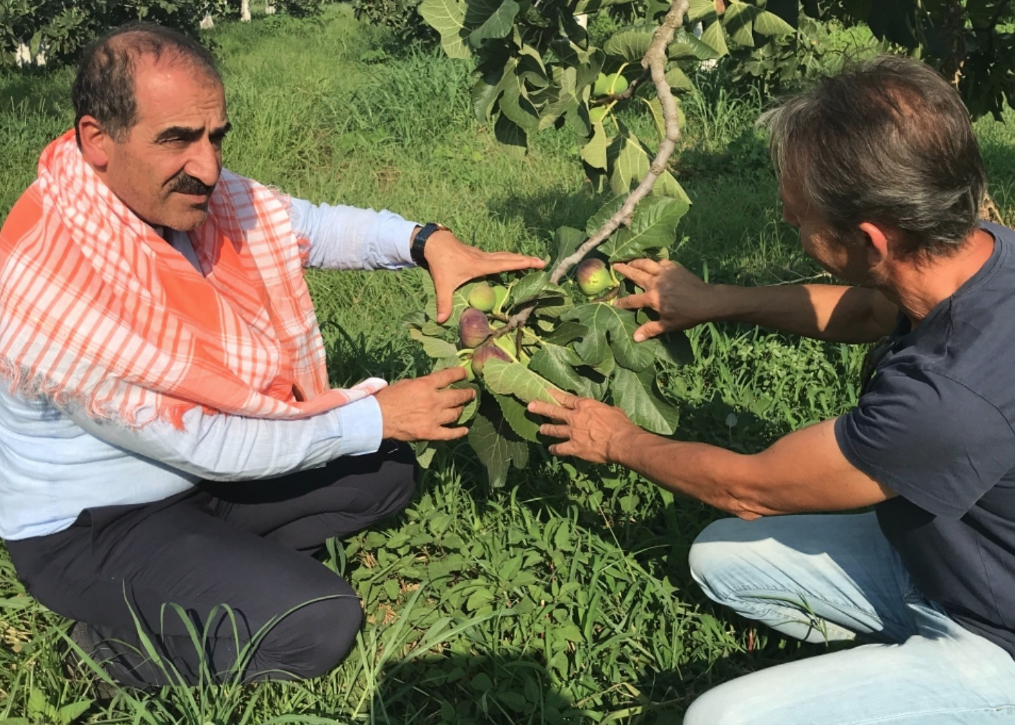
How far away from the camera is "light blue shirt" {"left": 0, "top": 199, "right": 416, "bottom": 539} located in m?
1.80

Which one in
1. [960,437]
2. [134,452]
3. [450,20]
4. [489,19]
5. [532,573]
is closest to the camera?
[960,437]

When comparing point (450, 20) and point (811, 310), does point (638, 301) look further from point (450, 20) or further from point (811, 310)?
point (450, 20)

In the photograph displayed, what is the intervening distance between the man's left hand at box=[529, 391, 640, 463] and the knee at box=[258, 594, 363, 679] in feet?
1.97

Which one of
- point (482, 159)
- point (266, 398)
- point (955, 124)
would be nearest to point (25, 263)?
point (266, 398)

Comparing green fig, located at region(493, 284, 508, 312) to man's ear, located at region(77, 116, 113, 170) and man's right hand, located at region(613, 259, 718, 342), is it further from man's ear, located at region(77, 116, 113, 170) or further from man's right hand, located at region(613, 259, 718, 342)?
man's ear, located at region(77, 116, 113, 170)

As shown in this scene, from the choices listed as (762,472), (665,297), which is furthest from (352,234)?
(762,472)

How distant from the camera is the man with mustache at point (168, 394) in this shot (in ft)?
5.56

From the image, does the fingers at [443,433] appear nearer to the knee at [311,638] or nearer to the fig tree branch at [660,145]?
the fig tree branch at [660,145]

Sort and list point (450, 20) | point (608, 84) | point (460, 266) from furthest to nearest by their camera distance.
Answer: point (460, 266) < point (608, 84) < point (450, 20)

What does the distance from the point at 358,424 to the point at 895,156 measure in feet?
3.92

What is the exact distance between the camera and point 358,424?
1972 millimetres

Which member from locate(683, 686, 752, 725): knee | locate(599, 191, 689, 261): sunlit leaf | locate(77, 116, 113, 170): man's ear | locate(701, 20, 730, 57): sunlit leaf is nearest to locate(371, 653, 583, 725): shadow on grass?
locate(683, 686, 752, 725): knee

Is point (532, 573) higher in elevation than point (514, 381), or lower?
lower

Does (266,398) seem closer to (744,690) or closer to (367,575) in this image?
(367,575)
